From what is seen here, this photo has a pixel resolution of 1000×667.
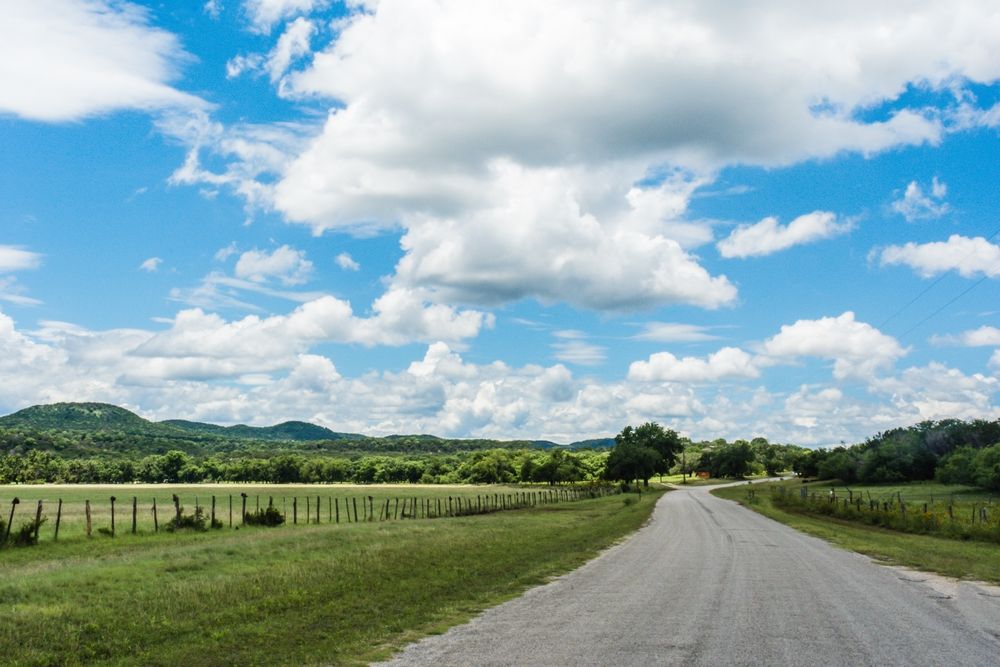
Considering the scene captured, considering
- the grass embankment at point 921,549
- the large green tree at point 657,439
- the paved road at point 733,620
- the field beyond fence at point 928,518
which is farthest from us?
the large green tree at point 657,439

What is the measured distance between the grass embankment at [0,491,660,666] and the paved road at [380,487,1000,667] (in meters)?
1.36

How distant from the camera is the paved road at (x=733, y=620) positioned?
34.7ft

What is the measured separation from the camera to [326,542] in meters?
27.6

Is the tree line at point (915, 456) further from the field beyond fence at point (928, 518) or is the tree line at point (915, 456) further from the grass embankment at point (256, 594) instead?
the grass embankment at point (256, 594)

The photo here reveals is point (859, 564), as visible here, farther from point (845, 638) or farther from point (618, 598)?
point (845, 638)

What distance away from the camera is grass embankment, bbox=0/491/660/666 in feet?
39.6

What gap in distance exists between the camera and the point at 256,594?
16.7 metres

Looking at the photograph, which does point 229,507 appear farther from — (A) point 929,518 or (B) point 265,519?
(A) point 929,518

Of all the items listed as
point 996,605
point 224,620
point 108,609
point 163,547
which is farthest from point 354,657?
point 163,547

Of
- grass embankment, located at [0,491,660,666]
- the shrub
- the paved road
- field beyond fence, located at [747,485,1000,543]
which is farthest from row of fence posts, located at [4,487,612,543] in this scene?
field beyond fence, located at [747,485,1000,543]

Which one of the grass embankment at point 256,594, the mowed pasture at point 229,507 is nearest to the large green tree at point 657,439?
the mowed pasture at point 229,507

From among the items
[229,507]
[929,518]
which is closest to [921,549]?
[929,518]

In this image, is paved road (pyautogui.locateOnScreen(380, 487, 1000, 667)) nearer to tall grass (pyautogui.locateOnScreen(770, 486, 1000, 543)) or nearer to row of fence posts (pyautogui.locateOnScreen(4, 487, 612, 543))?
tall grass (pyautogui.locateOnScreen(770, 486, 1000, 543))

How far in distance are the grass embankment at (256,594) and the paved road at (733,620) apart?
1.36 metres
